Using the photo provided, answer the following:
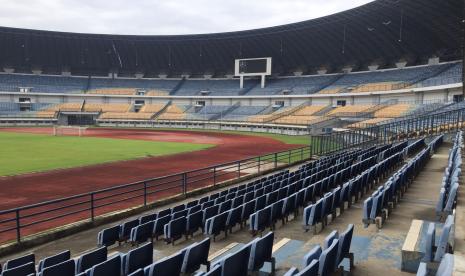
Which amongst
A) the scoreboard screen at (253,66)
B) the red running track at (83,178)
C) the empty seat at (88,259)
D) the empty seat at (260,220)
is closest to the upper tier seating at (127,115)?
the scoreboard screen at (253,66)

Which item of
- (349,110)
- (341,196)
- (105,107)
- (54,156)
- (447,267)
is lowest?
(54,156)

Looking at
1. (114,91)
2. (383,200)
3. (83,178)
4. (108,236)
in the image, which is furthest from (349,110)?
(108,236)

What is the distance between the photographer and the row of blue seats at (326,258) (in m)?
4.32

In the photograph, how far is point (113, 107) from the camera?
83000mm

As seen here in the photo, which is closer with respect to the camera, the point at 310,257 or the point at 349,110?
the point at 310,257

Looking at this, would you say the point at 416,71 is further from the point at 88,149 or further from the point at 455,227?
the point at 455,227

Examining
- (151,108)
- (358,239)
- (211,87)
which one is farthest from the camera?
(211,87)

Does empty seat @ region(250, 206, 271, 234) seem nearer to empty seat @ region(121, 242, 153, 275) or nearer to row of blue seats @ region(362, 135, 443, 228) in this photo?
row of blue seats @ region(362, 135, 443, 228)

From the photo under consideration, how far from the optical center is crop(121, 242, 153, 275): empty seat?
5.85 m

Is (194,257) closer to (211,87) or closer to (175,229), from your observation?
(175,229)

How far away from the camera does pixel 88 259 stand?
611 centimetres

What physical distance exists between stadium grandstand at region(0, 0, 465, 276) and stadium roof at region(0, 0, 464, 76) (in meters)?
0.30

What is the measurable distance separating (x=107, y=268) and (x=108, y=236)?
148 inches

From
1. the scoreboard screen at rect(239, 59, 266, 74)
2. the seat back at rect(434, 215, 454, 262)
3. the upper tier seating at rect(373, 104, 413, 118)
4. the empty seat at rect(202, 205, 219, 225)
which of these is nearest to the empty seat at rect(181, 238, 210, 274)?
the empty seat at rect(202, 205, 219, 225)
